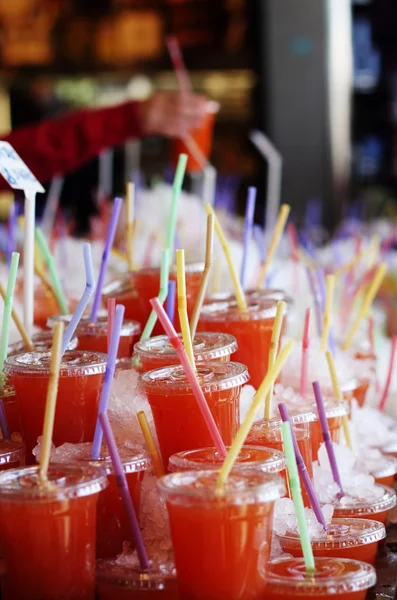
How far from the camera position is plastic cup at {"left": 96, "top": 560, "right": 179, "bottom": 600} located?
101 centimetres

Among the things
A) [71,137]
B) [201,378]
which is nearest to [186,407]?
[201,378]

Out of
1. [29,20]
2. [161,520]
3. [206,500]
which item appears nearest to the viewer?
[206,500]

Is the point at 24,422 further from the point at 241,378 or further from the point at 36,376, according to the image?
the point at 241,378

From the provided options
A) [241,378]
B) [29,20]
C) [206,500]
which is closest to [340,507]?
[241,378]

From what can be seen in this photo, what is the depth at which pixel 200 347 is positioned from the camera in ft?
4.11

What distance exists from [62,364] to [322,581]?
1.43ft

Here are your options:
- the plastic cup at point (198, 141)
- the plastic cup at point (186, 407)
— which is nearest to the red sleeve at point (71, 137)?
the plastic cup at point (198, 141)

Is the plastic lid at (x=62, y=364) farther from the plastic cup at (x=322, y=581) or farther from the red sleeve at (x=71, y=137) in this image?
the red sleeve at (x=71, y=137)

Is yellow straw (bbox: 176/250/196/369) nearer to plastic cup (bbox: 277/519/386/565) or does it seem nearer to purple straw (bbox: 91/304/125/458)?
purple straw (bbox: 91/304/125/458)

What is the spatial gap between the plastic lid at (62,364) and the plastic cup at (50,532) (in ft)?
0.56

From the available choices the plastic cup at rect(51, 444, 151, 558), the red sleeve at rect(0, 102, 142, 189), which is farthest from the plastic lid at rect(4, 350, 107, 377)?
the red sleeve at rect(0, 102, 142, 189)

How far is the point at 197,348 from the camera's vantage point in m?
1.25

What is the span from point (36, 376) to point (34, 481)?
20 centimetres

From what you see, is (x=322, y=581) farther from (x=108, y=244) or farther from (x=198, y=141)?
(x=198, y=141)
